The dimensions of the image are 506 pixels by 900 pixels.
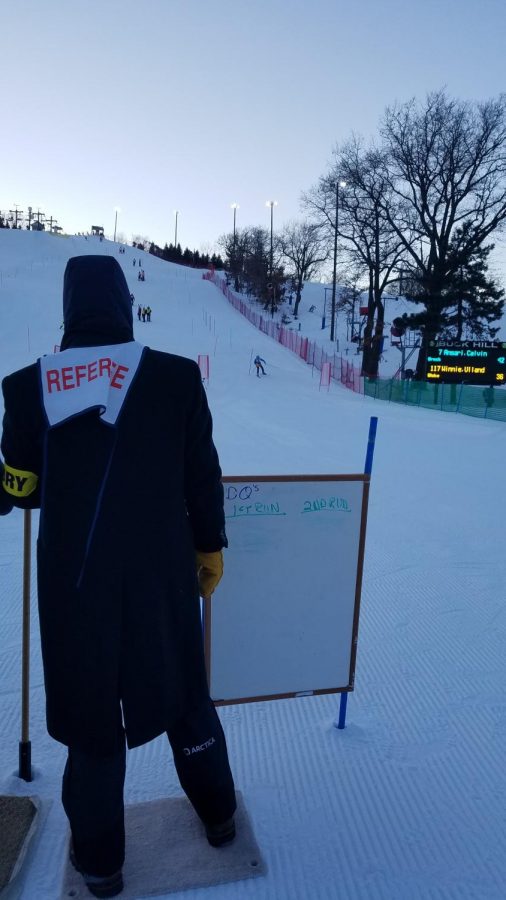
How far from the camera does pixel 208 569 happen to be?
228 cm

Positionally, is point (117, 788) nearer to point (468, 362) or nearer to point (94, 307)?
point (94, 307)

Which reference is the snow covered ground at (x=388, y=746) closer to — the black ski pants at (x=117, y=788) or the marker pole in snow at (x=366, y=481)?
the marker pole in snow at (x=366, y=481)

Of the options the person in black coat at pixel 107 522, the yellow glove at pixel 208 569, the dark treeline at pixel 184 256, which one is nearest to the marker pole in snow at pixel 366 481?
the yellow glove at pixel 208 569

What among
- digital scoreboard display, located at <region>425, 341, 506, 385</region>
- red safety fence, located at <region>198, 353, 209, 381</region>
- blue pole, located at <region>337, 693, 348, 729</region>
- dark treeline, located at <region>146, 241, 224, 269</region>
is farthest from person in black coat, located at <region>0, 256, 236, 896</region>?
dark treeline, located at <region>146, 241, 224, 269</region>

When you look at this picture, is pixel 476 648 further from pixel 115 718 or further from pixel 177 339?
pixel 177 339

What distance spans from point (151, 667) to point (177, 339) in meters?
34.2

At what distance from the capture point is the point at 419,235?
32.3m

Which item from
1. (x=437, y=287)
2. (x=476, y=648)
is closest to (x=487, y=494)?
(x=476, y=648)

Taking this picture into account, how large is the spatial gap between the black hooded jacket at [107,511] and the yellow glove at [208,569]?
0.15 m

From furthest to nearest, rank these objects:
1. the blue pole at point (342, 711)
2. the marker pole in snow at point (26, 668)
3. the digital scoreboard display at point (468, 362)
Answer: the digital scoreboard display at point (468, 362), the blue pole at point (342, 711), the marker pole in snow at point (26, 668)

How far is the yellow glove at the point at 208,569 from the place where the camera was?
7.39ft

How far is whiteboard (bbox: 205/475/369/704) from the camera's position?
9.11 ft

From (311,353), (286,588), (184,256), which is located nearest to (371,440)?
(286,588)

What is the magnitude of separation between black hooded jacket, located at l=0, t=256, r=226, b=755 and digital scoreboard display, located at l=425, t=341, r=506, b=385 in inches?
813
